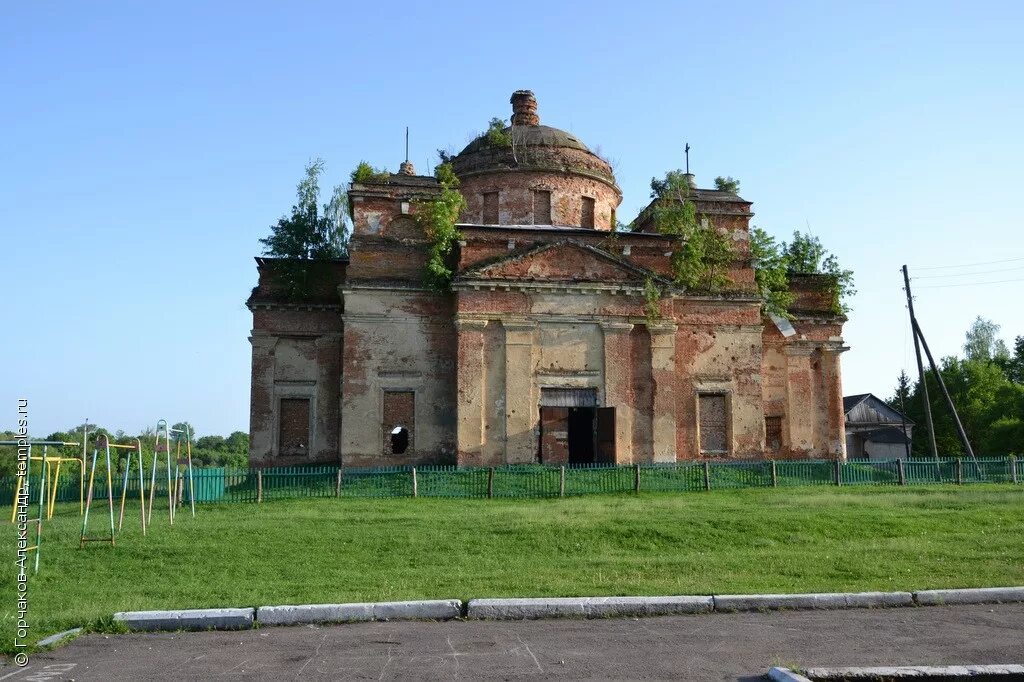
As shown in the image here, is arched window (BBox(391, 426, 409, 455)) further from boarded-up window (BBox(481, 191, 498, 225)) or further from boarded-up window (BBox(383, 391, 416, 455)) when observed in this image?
boarded-up window (BBox(481, 191, 498, 225))

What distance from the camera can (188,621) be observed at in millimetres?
9320

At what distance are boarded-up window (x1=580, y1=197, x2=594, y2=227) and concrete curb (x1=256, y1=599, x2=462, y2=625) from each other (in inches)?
898

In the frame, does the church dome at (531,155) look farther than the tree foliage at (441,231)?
Yes

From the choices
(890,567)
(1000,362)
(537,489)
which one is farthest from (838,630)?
(1000,362)

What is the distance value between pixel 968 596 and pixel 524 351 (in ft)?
52.9

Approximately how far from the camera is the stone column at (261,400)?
28.0 metres

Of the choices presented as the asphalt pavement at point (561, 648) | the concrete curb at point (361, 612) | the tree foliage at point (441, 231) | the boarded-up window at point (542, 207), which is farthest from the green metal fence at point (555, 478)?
the asphalt pavement at point (561, 648)

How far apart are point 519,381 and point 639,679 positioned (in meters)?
18.1

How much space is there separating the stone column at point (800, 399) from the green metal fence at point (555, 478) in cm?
561

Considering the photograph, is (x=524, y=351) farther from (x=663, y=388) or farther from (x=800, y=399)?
(x=800, y=399)

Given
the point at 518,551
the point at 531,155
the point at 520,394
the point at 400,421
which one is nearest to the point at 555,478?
the point at 520,394

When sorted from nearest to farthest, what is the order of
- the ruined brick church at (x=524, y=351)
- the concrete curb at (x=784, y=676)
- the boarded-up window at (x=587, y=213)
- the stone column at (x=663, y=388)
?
the concrete curb at (x=784, y=676)
the ruined brick church at (x=524, y=351)
the stone column at (x=663, y=388)
the boarded-up window at (x=587, y=213)

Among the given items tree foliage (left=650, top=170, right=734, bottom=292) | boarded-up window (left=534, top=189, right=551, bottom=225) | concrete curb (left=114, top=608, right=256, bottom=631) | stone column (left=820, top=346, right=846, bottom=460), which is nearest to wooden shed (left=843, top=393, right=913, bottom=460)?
stone column (left=820, top=346, right=846, bottom=460)

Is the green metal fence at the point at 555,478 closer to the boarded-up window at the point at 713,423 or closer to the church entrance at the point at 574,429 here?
the church entrance at the point at 574,429
